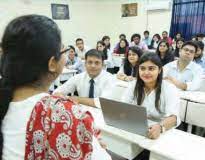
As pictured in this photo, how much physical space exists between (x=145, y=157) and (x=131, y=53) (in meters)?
1.82

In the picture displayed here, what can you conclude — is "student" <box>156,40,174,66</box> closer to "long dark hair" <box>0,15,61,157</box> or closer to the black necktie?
the black necktie

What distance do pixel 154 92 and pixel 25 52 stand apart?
1.39 metres

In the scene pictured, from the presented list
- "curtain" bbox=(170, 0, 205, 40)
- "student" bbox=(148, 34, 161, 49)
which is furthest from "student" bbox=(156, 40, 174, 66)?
"curtain" bbox=(170, 0, 205, 40)

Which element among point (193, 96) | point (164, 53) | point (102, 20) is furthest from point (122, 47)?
point (193, 96)

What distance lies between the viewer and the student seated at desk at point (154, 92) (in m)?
1.70

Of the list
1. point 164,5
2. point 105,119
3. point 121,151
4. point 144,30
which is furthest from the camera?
point 144,30

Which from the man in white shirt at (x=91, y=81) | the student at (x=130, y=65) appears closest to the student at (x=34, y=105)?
the man in white shirt at (x=91, y=81)

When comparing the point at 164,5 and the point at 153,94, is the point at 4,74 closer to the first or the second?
the point at 153,94

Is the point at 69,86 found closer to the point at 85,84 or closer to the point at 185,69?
the point at 85,84

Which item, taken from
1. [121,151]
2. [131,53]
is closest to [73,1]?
[131,53]

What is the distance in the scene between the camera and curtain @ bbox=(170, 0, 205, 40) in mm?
7090

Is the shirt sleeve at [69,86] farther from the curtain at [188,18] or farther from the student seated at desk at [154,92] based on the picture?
the curtain at [188,18]

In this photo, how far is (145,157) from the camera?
172 cm

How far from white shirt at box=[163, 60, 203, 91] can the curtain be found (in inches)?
194
